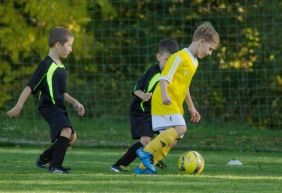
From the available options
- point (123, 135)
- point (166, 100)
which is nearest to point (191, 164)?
point (166, 100)

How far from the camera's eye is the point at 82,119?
16.8 meters

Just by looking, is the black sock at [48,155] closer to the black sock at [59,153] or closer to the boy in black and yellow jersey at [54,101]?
the boy in black and yellow jersey at [54,101]

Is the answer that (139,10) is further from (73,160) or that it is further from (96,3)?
(73,160)

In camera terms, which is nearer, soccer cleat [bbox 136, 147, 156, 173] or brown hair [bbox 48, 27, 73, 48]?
soccer cleat [bbox 136, 147, 156, 173]

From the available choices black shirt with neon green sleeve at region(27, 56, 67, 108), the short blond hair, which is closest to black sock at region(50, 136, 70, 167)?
black shirt with neon green sleeve at region(27, 56, 67, 108)

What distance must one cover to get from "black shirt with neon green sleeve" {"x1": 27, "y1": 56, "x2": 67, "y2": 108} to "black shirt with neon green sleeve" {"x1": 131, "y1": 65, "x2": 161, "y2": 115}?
3.17ft

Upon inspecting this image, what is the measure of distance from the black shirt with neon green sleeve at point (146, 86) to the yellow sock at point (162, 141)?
110 centimetres

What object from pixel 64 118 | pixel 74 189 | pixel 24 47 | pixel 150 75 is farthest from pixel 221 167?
pixel 24 47

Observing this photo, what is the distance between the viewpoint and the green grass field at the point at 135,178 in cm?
730

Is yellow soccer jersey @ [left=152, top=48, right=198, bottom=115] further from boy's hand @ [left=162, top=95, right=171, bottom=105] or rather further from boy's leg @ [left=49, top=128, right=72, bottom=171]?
boy's leg @ [left=49, top=128, right=72, bottom=171]

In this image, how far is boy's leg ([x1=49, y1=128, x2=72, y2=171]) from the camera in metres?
9.16

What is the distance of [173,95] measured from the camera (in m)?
9.06

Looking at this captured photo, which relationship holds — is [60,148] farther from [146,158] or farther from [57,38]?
[57,38]

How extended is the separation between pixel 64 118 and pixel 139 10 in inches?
363
